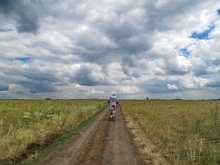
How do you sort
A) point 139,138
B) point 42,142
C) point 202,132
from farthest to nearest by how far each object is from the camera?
point 202,132 < point 139,138 < point 42,142

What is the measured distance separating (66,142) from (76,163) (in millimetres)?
4680

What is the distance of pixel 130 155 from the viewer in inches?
446

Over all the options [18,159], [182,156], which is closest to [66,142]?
[18,159]

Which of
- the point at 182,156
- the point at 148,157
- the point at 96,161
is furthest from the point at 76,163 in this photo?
the point at 182,156

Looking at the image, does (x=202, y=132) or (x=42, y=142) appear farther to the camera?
(x=202, y=132)

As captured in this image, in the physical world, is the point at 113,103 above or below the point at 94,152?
above

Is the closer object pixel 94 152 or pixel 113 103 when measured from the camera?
pixel 94 152

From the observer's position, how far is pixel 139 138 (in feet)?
51.5

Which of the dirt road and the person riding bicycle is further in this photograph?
the person riding bicycle

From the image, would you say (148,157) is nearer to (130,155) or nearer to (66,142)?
(130,155)

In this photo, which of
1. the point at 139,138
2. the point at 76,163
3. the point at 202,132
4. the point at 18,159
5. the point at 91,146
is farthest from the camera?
the point at 202,132

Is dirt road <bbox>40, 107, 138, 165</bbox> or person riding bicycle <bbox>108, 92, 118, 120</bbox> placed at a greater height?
person riding bicycle <bbox>108, 92, 118, 120</bbox>

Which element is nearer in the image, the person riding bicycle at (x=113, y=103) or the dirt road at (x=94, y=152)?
the dirt road at (x=94, y=152)

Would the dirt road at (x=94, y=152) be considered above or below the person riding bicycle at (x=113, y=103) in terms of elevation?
below
